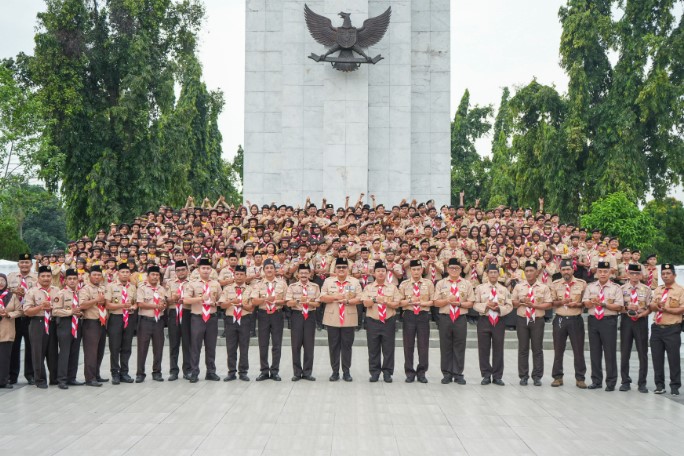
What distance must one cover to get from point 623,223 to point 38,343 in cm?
1825

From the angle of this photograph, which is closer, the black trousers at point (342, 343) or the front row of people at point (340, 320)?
the front row of people at point (340, 320)

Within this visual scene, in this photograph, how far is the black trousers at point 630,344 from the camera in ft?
38.6

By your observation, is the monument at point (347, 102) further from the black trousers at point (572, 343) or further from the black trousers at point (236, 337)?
the black trousers at point (572, 343)

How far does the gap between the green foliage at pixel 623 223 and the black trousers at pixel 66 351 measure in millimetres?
17299

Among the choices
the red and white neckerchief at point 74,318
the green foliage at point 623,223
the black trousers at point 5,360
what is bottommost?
the black trousers at point 5,360

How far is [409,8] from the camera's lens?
85.4 feet

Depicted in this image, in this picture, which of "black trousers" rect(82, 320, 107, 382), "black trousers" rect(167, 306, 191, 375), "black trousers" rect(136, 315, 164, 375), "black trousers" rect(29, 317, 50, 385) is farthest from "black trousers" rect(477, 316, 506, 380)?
"black trousers" rect(29, 317, 50, 385)

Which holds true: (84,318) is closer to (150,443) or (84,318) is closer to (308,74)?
(150,443)

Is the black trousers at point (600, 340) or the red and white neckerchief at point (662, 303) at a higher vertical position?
the red and white neckerchief at point (662, 303)

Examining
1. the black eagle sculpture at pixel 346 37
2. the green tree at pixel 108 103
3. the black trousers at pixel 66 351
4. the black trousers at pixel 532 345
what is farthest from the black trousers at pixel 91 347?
the green tree at pixel 108 103

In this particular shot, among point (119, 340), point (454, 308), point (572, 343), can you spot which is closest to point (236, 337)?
point (119, 340)

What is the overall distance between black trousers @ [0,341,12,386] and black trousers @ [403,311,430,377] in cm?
622

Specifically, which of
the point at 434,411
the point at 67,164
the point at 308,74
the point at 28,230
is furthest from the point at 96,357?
the point at 28,230

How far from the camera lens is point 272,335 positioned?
12359 millimetres
